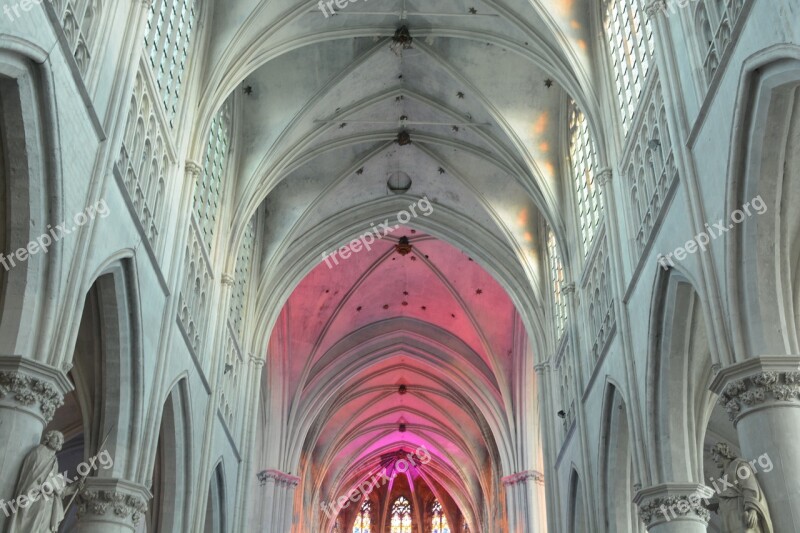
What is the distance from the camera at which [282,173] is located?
25.0 metres

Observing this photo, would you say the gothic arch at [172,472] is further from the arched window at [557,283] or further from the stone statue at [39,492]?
the arched window at [557,283]

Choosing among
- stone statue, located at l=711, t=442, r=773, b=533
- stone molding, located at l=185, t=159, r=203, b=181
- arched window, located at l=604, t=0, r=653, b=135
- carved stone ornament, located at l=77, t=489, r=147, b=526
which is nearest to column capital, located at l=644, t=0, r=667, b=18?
arched window, located at l=604, t=0, r=653, b=135

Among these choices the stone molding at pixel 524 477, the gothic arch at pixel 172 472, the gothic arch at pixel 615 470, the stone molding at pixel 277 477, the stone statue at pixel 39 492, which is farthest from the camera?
the stone molding at pixel 524 477

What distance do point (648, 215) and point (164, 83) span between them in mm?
9398

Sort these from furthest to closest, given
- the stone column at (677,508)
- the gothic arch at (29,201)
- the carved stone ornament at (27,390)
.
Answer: the stone column at (677,508) < the gothic arch at (29,201) < the carved stone ornament at (27,390)

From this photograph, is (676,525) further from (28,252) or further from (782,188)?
(28,252)

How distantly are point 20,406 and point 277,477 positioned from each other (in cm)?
2418

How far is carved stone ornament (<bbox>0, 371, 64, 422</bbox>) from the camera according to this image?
10703 millimetres

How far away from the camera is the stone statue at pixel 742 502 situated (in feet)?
34.3

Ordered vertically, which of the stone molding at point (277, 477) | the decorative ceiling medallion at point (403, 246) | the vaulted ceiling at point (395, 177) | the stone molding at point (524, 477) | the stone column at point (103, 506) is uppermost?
the decorative ceiling medallion at point (403, 246)

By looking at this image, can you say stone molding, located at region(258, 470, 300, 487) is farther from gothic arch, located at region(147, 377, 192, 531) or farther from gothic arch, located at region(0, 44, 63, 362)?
gothic arch, located at region(0, 44, 63, 362)

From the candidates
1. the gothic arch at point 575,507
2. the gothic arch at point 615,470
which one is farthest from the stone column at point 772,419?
the gothic arch at point 575,507

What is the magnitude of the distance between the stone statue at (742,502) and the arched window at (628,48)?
812 cm

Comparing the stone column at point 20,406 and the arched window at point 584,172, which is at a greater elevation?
the arched window at point 584,172
